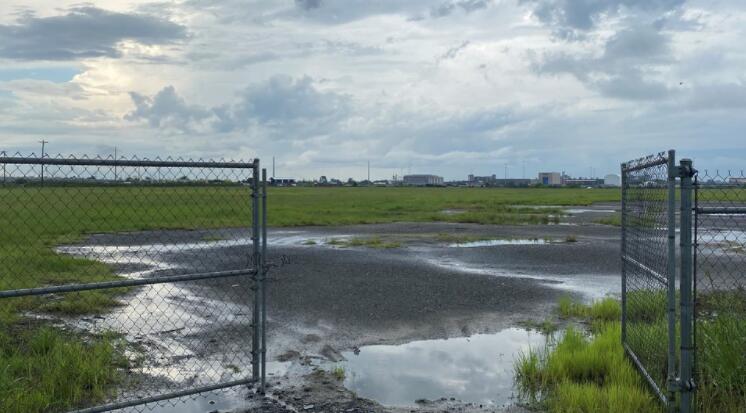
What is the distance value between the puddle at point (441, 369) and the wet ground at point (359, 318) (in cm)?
2

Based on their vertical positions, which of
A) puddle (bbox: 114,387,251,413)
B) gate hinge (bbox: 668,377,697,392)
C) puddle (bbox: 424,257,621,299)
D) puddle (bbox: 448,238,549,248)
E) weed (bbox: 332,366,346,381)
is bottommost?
puddle (bbox: 114,387,251,413)

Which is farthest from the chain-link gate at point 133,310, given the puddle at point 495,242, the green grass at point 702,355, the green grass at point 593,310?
the puddle at point 495,242

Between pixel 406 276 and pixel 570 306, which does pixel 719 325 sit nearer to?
pixel 570 306

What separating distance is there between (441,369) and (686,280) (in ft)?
11.4

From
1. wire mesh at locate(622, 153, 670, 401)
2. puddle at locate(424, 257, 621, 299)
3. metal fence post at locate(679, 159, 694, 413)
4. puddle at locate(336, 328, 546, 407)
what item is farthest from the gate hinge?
puddle at locate(424, 257, 621, 299)

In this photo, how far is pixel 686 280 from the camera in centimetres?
529

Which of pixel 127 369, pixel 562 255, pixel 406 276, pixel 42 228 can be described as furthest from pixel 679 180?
pixel 42 228

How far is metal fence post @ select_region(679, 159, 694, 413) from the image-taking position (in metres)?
5.20

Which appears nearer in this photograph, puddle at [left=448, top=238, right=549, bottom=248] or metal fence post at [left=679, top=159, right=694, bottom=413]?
metal fence post at [left=679, top=159, right=694, bottom=413]

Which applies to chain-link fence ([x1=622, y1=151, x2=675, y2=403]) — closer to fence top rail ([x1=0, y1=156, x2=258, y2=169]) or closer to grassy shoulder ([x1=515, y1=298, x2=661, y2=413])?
grassy shoulder ([x1=515, y1=298, x2=661, y2=413])

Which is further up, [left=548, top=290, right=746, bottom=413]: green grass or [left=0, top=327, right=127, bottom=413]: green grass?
[left=548, top=290, right=746, bottom=413]: green grass

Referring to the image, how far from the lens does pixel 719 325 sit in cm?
657

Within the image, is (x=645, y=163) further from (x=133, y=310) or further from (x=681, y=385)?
(x=133, y=310)

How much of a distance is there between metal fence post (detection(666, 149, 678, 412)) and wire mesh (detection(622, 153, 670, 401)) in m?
0.13
